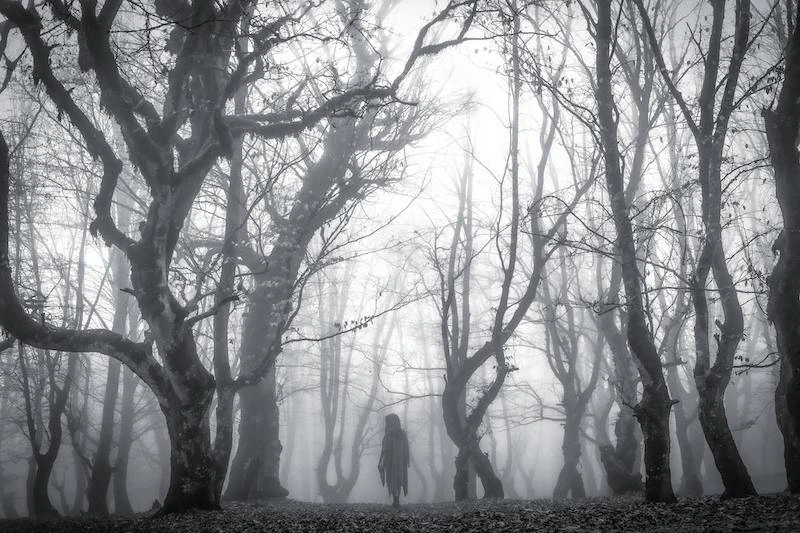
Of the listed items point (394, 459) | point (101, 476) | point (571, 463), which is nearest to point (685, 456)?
point (571, 463)

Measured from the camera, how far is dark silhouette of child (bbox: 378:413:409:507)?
1075 cm

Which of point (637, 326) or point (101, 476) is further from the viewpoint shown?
point (101, 476)

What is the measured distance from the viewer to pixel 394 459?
1088 cm

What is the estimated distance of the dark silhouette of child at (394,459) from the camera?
10.8 meters

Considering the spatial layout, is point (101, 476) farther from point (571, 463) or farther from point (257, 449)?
point (571, 463)

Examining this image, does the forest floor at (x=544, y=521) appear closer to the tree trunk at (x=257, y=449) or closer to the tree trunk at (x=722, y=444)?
the tree trunk at (x=722, y=444)

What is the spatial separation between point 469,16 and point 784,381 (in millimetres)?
7001

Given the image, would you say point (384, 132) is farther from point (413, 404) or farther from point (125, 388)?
point (413, 404)

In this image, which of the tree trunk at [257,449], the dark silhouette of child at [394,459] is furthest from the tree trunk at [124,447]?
Result: the dark silhouette of child at [394,459]

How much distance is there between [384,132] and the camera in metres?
14.5

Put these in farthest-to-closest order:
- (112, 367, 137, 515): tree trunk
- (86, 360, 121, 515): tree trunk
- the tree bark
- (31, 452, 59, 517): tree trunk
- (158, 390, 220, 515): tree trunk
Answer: (112, 367, 137, 515): tree trunk
(86, 360, 121, 515): tree trunk
(31, 452, 59, 517): tree trunk
(158, 390, 220, 515): tree trunk
the tree bark

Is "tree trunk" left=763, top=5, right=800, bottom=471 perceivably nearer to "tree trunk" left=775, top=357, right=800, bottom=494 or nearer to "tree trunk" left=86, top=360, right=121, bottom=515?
"tree trunk" left=775, top=357, right=800, bottom=494

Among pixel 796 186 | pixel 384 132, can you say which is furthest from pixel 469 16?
pixel 384 132

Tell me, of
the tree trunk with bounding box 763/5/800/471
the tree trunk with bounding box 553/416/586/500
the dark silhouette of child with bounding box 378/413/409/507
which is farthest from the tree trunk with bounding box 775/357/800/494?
the tree trunk with bounding box 553/416/586/500
